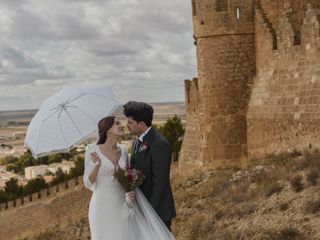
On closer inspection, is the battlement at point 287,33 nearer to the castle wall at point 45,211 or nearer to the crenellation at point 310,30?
the crenellation at point 310,30

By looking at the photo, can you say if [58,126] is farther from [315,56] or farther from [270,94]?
[270,94]

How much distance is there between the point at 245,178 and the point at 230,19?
4.42 metres

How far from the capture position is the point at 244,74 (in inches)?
586

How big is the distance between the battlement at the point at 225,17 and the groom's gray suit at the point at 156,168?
10025 millimetres

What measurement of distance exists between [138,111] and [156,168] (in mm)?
521

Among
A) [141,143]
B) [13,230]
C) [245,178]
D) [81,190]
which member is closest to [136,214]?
[141,143]

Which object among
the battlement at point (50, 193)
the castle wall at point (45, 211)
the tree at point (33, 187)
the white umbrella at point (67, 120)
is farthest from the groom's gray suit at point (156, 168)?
the tree at point (33, 187)

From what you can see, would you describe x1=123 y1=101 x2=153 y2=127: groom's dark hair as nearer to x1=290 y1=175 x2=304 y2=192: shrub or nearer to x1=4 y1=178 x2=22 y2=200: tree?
x1=290 y1=175 x2=304 y2=192: shrub

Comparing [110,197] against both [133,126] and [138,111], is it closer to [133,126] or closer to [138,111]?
[133,126]

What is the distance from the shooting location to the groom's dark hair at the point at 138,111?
5129 millimetres

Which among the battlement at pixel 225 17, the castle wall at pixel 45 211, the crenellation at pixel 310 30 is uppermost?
the battlement at pixel 225 17

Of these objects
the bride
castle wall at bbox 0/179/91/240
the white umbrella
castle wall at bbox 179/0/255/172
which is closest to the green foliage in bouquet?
the bride

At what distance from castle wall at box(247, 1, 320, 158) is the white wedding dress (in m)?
7.96

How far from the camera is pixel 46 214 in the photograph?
85.8 ft
